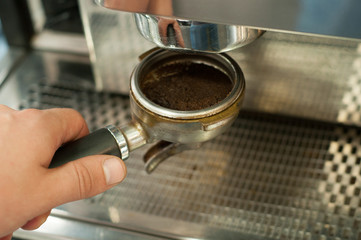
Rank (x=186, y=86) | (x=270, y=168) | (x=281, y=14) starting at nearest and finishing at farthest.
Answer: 1. (x=281, y=14)
2. (x=186, y=86)
3. (x=270, y=168)

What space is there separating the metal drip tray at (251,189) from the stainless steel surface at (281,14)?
25 centimetres

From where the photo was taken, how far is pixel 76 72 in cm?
70

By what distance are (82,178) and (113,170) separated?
3cm

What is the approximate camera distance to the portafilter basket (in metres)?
0.40

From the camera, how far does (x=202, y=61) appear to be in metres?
0.48

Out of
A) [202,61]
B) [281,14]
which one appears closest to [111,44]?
[202,61]

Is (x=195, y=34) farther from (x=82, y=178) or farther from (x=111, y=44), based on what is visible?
(x=111, y=44)

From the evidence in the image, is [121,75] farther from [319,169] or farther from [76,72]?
[319,169]

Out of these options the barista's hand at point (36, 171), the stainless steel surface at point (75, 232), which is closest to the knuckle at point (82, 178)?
the barista's hand at point (36, 171)

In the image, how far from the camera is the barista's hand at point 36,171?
37 cm

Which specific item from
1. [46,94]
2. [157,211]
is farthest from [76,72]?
[157,211]

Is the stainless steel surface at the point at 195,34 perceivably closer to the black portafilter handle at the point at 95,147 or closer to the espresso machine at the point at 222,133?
the espresso machine at the point at 222,133

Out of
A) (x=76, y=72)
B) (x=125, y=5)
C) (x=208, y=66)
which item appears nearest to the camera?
(x=125, y=5)

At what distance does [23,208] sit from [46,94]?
0.32m
